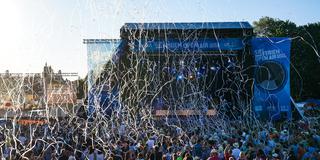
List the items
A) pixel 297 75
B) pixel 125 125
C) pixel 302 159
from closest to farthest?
pixel 302 159
pixel 125 125
pixel 297 75

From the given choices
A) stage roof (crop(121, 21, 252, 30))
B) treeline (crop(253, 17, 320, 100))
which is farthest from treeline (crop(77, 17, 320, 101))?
stage roof (crop(121, 21, 252, 30))

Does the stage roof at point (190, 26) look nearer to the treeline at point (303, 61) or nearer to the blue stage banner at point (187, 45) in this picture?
the blue stage banner at point (187, 45)

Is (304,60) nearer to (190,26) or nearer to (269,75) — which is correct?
(269,75)

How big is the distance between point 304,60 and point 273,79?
19336 mm

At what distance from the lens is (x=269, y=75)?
20.4m

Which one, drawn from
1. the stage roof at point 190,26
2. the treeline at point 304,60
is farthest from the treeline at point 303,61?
the stage roof at point 190,26

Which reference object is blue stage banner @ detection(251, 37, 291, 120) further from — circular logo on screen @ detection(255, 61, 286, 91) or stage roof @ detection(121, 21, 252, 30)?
stage roof @ detection(121, 21, 252, 30)

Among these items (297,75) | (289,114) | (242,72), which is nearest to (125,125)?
(242,72)

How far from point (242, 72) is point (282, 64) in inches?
61.7

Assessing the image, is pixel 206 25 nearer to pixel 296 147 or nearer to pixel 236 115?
pixel 236 115

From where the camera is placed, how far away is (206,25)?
67.1ft

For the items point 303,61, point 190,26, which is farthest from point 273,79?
point 303,61

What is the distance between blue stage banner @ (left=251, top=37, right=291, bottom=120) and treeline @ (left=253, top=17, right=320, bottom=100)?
1718 cm

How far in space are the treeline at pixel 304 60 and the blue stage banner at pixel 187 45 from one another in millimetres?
17755
